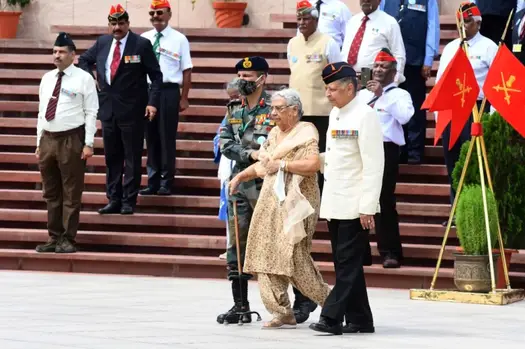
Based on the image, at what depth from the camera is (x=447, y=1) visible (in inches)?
752

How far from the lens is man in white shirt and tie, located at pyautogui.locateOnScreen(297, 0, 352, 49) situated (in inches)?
583

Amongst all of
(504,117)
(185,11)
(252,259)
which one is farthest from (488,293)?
(185,11)

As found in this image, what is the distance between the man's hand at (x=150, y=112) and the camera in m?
14.9

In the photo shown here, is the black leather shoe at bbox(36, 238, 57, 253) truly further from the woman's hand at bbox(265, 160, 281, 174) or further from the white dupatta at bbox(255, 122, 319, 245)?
the woman's hand at bbox(265, 160, 281, 174)

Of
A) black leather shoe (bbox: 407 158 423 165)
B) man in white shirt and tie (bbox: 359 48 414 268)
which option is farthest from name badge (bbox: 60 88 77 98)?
black leather shoe (bbox: 407 158 423 165)

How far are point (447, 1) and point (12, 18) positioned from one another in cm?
660

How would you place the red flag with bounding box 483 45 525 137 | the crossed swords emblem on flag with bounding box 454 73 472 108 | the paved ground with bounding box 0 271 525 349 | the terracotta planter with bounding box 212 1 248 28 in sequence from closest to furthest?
the paved ground with bounding box 0 271 525 349 < the red flag with bounding box 483 45 525 137 < the crossed swords emblem on flag with bounding box 454 73 472 108 < the terracotta planter with bounding box 212 1 248 28

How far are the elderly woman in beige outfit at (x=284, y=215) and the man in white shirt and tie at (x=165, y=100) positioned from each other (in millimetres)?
5397

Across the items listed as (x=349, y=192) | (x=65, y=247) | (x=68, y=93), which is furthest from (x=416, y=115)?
(x=349, y=192)

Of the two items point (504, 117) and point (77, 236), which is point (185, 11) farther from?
point (504, 117)

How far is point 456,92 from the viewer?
12.0 meters

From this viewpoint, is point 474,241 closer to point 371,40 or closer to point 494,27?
point 371,40

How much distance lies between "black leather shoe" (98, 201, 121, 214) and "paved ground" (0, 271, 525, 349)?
1679mm

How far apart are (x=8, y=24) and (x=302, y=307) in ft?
39.0
